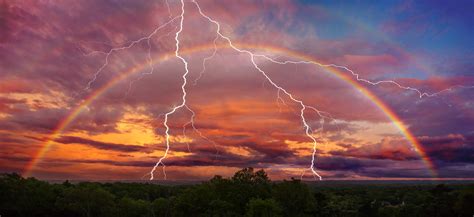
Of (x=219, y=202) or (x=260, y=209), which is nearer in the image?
(x=260, y=209)

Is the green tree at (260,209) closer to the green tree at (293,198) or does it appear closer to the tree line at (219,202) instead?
the tree line at (219,202)

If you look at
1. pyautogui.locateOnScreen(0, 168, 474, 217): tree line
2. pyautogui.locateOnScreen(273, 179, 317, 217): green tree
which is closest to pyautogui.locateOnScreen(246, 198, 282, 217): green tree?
pyautogui.locateOnScreen(0, 168, 474, 217): tree line

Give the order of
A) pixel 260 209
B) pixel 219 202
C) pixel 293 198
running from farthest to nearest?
pixel 293 198
pixel 219 202
pixel 260 209

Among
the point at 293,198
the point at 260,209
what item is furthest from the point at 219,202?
the point at 293,198

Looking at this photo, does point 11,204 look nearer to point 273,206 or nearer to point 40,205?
point 40,205

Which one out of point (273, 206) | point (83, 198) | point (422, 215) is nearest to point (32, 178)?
point (83, 198)

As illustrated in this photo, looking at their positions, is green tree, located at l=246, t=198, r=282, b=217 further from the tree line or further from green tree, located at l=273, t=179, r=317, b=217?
green tree, located at l=273, t=179, r=317, b=217

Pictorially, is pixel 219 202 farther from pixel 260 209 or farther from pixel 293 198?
pixel 293 198

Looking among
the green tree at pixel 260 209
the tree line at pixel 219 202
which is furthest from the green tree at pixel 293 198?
the green tree at pixel 260 209

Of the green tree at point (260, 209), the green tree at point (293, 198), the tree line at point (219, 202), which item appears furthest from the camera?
the green tree at point (293, 198)
